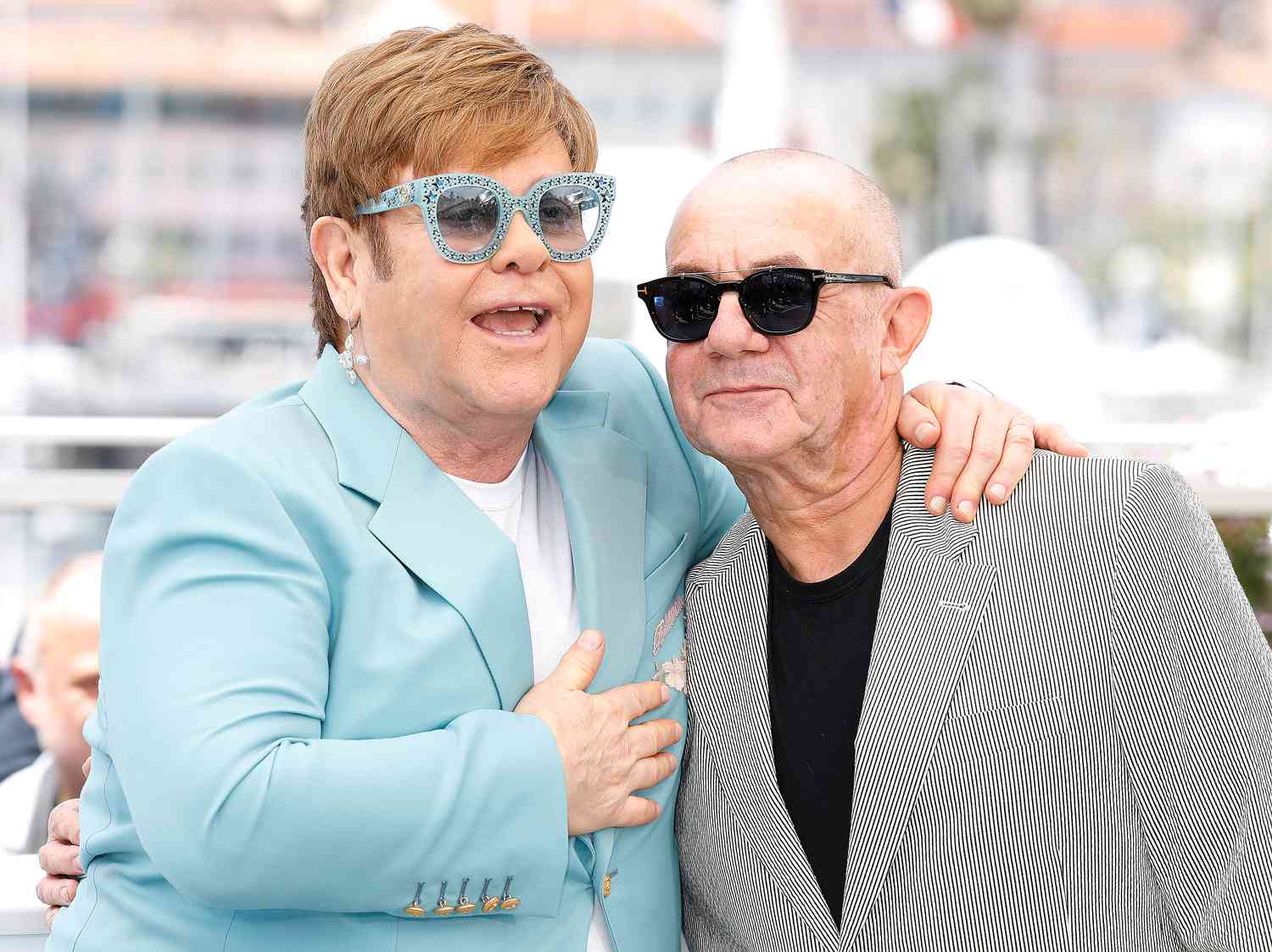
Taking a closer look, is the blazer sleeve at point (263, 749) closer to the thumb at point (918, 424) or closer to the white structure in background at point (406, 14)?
the thumb at point (918, 424)

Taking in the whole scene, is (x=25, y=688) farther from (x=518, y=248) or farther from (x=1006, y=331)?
(x=1006, y=331)

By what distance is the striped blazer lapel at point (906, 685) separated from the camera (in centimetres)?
192

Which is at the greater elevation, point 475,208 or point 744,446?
point 475,208

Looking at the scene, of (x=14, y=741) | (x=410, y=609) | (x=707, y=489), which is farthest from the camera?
(x=14, y=741)

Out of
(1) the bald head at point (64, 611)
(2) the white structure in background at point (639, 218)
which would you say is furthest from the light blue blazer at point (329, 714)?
(2) the white structure in background at point (639, 218)

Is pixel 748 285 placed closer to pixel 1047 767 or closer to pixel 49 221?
pixel 1047 767

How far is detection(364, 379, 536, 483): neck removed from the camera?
2.01 m

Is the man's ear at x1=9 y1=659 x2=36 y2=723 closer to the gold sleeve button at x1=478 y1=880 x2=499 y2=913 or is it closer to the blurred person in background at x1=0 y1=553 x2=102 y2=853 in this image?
the blurred person in background at x1=0 y1=553 x2=102 y2=853

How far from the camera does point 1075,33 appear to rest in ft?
72.8

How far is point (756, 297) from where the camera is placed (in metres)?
2.03

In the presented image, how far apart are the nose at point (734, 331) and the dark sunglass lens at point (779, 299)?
15 millimetres

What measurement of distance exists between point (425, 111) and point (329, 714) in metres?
0.87

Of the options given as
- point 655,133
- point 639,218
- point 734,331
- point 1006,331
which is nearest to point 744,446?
point 734,331

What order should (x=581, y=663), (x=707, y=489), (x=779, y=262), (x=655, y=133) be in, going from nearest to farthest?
(x=581, y=663), (x=779, y=262), (x=707, y=489), (x=655, y=133)
